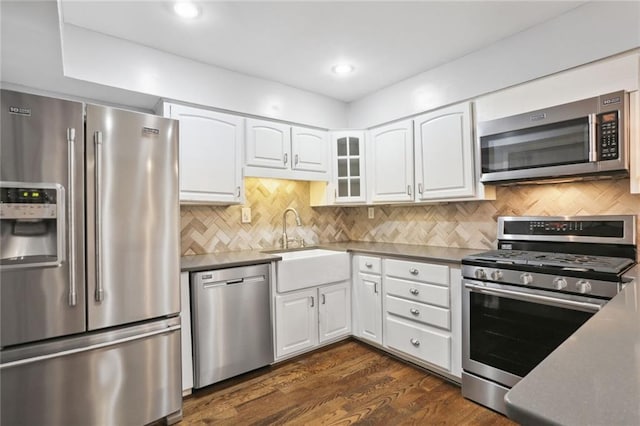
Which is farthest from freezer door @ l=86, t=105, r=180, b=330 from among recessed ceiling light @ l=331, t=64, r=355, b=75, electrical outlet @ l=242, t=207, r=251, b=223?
recessed ceiling light @ l=331, t=64, r=355, b=75

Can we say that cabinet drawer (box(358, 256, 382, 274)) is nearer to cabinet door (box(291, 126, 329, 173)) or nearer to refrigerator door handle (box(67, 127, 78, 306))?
cabinet door (box(291, 126, 329, 173))

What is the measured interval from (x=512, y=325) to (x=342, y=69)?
2.22 meters

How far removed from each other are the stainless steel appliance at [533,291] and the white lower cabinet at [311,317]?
110 centimetres

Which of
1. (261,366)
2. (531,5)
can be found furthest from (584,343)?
(261,366)

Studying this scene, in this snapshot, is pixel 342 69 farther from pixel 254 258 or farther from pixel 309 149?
pixel 254 258

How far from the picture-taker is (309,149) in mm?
3188

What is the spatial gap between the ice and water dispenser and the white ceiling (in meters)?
1.09

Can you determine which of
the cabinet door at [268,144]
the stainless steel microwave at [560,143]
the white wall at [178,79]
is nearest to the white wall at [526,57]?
the stainless steel microwave at [560,143]

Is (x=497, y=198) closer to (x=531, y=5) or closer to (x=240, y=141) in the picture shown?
(x=531, y=5)

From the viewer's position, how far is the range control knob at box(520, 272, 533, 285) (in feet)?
6.23

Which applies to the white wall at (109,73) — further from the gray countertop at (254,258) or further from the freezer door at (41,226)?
the gray countertop at (254,258)

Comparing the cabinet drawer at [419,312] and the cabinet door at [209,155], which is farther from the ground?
Result: the cabinet door at [209,155]

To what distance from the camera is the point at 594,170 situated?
188cm

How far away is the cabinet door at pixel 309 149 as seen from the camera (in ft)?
10.1
